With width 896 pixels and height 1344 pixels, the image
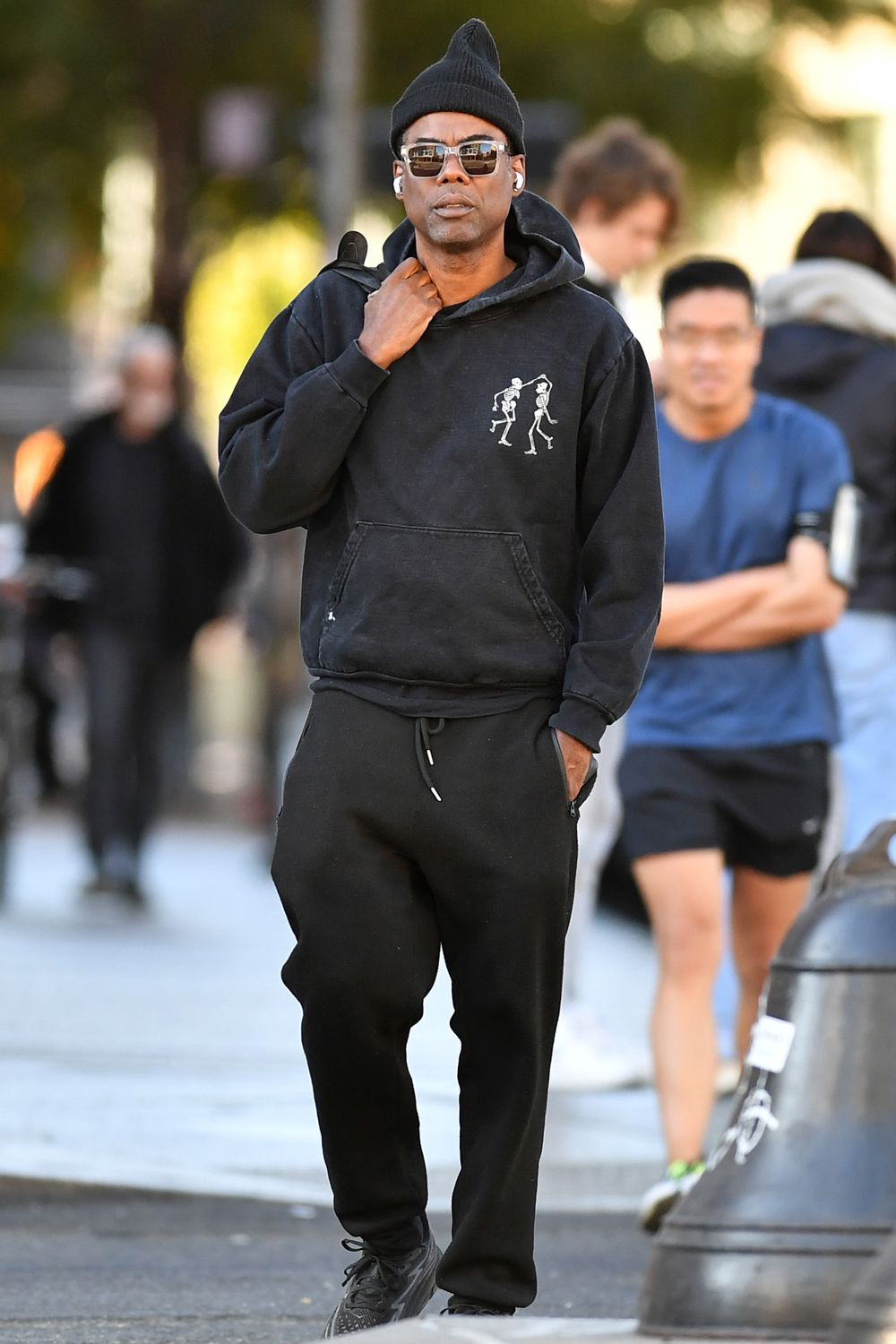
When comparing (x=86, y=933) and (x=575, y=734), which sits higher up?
(x=575, y=734)

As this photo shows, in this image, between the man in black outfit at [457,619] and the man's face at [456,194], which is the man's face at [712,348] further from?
the man's face at [456,194]

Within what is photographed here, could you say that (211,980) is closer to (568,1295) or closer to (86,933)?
(86,933)

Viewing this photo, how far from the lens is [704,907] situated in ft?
20.1

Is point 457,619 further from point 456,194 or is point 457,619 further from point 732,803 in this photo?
point 732,803

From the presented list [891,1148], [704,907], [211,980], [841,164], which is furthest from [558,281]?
[841,164]

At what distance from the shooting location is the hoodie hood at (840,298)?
7242mm

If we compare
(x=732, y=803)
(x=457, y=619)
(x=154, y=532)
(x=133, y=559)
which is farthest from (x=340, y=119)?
(x=457, y=619)

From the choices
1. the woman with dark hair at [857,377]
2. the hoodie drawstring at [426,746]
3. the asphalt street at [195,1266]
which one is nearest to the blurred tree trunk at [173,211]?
the woman with dark hair at [857,377]

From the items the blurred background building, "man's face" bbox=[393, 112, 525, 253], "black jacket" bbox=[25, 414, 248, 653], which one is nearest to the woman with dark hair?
"man's face" bbox=[393, 112, 525, 253]

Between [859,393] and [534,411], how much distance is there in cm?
299

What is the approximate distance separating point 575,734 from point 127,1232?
6.95 feet

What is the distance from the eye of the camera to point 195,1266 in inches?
222

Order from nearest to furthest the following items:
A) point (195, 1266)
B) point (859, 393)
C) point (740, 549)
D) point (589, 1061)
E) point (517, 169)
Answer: point (517, 169)
point (195, 1266)
point (740, 549)
point (859, 393)
point (589, 1061)

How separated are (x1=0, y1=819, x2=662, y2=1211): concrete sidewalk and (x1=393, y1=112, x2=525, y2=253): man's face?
8.57 ft
